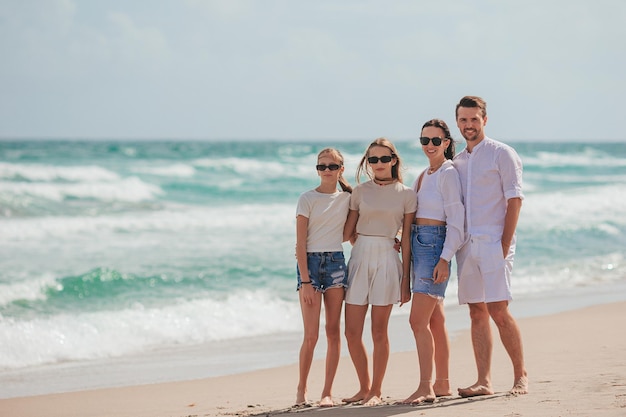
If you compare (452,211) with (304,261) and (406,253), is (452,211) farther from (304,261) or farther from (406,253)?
(304,261)

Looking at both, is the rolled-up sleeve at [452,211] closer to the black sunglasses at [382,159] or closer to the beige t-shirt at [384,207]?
the beige t-shirt at [384,207]

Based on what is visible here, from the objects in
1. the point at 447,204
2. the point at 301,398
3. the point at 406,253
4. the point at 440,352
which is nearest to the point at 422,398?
the point at 440,352

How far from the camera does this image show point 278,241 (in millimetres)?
15344

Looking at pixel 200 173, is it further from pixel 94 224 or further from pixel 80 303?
pixel 80 303

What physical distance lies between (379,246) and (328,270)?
38 cm

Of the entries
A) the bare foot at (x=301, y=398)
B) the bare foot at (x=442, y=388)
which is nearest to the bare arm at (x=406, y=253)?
the bare foot at (x=442, y=388)

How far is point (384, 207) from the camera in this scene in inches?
223

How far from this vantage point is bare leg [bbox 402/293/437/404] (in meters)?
5.65

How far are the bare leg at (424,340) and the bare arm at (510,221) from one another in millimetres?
579

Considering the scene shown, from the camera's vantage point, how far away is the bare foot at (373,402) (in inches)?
228

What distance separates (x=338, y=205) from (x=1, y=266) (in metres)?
8.05

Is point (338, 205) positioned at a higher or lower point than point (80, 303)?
higher

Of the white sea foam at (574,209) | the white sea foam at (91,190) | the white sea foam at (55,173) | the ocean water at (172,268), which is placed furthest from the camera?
the white sea foam at (55,173)

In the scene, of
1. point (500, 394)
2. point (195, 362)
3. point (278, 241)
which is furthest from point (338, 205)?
point (278, 241)
